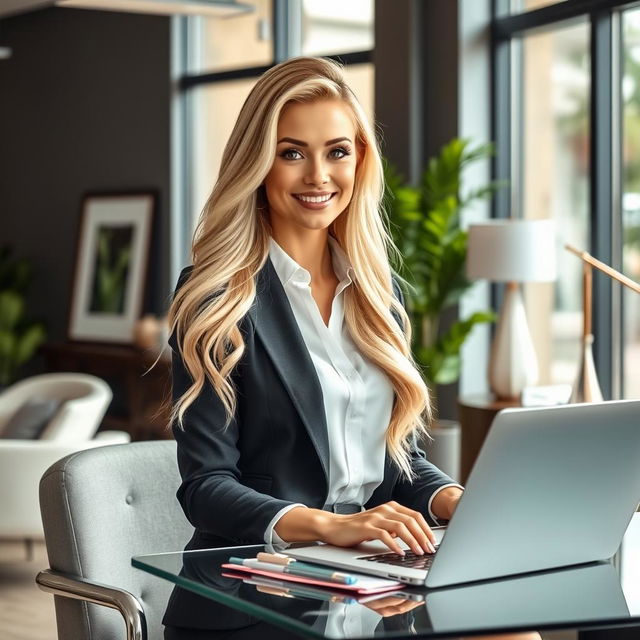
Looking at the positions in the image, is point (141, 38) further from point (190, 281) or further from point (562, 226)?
point (190, 281)

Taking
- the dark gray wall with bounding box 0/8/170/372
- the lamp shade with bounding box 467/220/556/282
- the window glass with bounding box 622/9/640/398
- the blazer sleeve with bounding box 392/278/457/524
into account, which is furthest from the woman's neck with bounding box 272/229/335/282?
the dark gray wall with bounding box 0/8/170/372

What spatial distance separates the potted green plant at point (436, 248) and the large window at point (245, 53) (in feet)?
3.76

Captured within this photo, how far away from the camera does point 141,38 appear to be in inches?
326

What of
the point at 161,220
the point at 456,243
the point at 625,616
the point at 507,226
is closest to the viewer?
the point at 625,616

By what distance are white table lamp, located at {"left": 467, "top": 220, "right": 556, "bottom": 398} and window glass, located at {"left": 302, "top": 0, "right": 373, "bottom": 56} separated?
2.06m

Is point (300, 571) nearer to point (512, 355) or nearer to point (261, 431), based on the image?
point (261, 431)

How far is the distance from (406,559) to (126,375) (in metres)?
6.20

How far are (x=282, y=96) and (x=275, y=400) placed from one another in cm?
52

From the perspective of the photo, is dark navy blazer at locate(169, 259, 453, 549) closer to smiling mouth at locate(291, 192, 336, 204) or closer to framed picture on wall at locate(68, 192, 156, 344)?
smiling mouth at locate(291, 192, 336, 204)

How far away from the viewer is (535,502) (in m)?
1.64

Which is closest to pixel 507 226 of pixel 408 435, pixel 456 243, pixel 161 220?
pixel 456 243

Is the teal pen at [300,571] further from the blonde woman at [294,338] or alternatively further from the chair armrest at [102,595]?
the chair armrest at [102,595]

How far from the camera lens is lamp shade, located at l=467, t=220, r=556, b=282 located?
15.9 feet

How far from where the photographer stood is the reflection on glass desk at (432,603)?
1436mm
